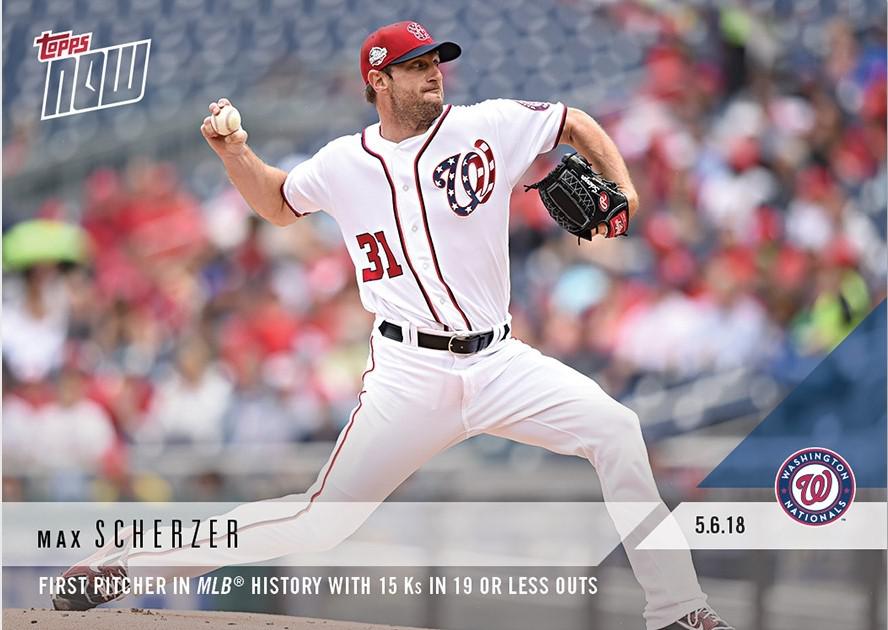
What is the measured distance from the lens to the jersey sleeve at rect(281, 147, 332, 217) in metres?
3.04

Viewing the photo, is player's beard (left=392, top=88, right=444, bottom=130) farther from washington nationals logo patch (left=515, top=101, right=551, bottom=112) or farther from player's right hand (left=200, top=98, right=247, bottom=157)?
player's right hand (left=200, top=98, right=247, bottom=157)

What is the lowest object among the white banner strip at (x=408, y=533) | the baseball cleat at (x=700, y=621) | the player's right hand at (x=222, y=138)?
the baseball cleat at (x=700, y=621)

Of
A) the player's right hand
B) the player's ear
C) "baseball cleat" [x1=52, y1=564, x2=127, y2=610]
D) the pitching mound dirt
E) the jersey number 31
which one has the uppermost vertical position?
the player's ear

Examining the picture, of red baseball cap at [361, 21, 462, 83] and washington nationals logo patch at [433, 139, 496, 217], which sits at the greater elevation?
red baseball cap at [361, 21, 462, 83]

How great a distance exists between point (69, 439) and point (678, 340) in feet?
7.00

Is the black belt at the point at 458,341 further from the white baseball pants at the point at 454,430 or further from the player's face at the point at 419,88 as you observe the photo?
the player's face at the point at 419,88

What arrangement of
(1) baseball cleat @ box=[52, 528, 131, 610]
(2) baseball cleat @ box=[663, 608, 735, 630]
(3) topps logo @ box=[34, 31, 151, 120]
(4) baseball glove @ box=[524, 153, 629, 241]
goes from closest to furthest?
(2) baseball cleat @ box=[663, 608, 735, 630] < (4) baseball glove @ box=[524, 153, 629, 241] < (1) baseball cleat @ box=[52, 528, 131, 610] < (3) topps logo @ box=[34, 31, 151, 120]

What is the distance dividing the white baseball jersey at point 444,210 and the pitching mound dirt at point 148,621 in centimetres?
90

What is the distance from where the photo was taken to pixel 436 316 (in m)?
2.85

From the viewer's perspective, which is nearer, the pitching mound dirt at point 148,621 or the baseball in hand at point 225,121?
the baseball in hand at point 225,121

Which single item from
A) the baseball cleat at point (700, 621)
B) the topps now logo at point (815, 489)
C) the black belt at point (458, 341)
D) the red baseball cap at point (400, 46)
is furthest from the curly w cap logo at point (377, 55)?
the topps now logo at point (815, 489)

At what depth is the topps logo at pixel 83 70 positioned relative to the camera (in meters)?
3.70

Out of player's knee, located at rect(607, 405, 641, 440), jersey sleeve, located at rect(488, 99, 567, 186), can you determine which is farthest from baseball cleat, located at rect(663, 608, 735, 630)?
jersey sleeve, located at rect(488, 99, 567, 186)

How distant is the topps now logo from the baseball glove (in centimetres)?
122
